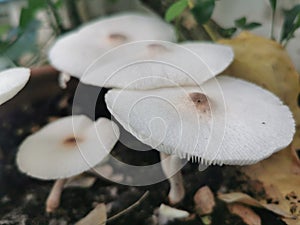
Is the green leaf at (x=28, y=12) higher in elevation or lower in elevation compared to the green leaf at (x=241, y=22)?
higher

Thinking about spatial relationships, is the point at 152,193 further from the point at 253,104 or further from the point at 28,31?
the point at 28,31

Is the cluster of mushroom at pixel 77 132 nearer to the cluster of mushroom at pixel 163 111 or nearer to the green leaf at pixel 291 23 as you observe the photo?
the cluster of mushroom at pixel 163 111

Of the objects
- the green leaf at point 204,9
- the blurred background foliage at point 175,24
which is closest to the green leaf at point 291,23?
the blurred background foliage at point 175,24

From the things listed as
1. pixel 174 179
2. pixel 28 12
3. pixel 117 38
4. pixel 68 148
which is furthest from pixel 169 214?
pixel 28 12

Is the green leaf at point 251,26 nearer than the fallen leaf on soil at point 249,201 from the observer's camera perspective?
No

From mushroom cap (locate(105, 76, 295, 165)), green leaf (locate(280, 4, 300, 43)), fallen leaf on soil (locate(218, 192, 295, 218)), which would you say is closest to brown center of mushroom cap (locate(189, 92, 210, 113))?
mushroom cap (locate(105, 76, 295, 165))

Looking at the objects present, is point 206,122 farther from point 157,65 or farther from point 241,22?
point 241,22

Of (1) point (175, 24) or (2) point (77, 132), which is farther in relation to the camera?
(1) point (175, 24)
